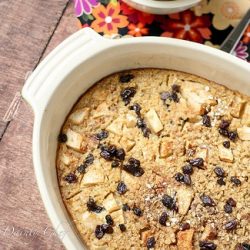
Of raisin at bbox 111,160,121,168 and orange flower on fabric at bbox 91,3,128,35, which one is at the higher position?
orange flower on fabric at bbox 91,3,128,35

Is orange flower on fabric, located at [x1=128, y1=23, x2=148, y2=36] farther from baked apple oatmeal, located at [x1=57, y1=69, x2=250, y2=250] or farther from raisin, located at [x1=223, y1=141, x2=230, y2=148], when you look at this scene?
raisin, located at [x1=223, y1=141, x2=230, y2=148]

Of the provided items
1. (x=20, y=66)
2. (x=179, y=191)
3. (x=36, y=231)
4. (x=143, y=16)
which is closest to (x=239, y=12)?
(x=143, y=16)

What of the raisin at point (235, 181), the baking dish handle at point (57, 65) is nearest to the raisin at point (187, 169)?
the raisin at point (235, 181)

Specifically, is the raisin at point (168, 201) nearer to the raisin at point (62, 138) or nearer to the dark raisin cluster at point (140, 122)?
the dark raisin cluster at point (140, 122)

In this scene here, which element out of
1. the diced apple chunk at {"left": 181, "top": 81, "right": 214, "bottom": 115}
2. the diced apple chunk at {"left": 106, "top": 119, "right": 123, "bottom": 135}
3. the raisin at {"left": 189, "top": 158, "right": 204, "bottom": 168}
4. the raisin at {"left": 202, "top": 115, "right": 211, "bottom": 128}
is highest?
the diced apple chunk at {"left": 181, "top": 81, "right": 214, "bottom": 115}

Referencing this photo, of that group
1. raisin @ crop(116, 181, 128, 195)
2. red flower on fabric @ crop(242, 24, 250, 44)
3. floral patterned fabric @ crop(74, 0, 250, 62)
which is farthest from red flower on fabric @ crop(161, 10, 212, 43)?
raisin @ crop(116, 181, 128, 195)

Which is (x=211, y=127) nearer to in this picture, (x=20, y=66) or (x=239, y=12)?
(x=239, y=12)
